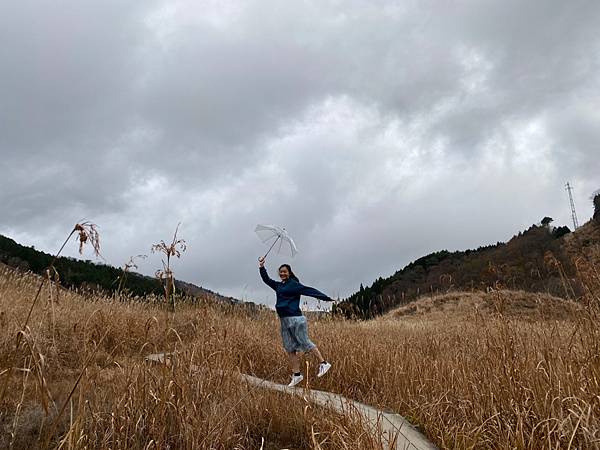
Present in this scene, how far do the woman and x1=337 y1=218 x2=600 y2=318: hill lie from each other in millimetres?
2088

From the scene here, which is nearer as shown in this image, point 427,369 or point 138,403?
point 138,403

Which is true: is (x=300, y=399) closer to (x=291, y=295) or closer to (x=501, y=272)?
(x=501, y=272)

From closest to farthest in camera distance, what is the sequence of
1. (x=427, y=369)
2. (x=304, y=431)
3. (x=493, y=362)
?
(x=304, y=431), (x=493, y=362), (x=427, y=369)

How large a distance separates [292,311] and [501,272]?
11.2ft

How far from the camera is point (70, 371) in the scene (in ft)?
19.1

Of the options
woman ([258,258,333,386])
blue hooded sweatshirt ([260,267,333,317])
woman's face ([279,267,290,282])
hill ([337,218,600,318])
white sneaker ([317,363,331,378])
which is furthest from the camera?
woman's face ([279,267,290,282])

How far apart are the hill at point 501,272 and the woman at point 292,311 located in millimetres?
2088

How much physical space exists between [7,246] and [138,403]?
33.9m

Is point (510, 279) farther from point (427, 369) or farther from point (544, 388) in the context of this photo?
point (544, 388)

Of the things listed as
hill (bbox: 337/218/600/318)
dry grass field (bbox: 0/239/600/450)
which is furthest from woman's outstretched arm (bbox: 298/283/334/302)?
hill (bbox: 337/218/600/318)

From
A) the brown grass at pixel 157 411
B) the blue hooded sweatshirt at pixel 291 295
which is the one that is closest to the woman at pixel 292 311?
the blue hooded sweatshirt at pixel 291 295

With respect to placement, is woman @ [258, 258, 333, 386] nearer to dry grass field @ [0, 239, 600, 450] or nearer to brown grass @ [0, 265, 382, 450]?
dry grass field @ [0, 239, 600, 450]

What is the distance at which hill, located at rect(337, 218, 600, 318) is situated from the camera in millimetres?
4777

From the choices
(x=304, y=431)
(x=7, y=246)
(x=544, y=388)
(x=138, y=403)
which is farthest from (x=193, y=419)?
(x=7, y=246)
